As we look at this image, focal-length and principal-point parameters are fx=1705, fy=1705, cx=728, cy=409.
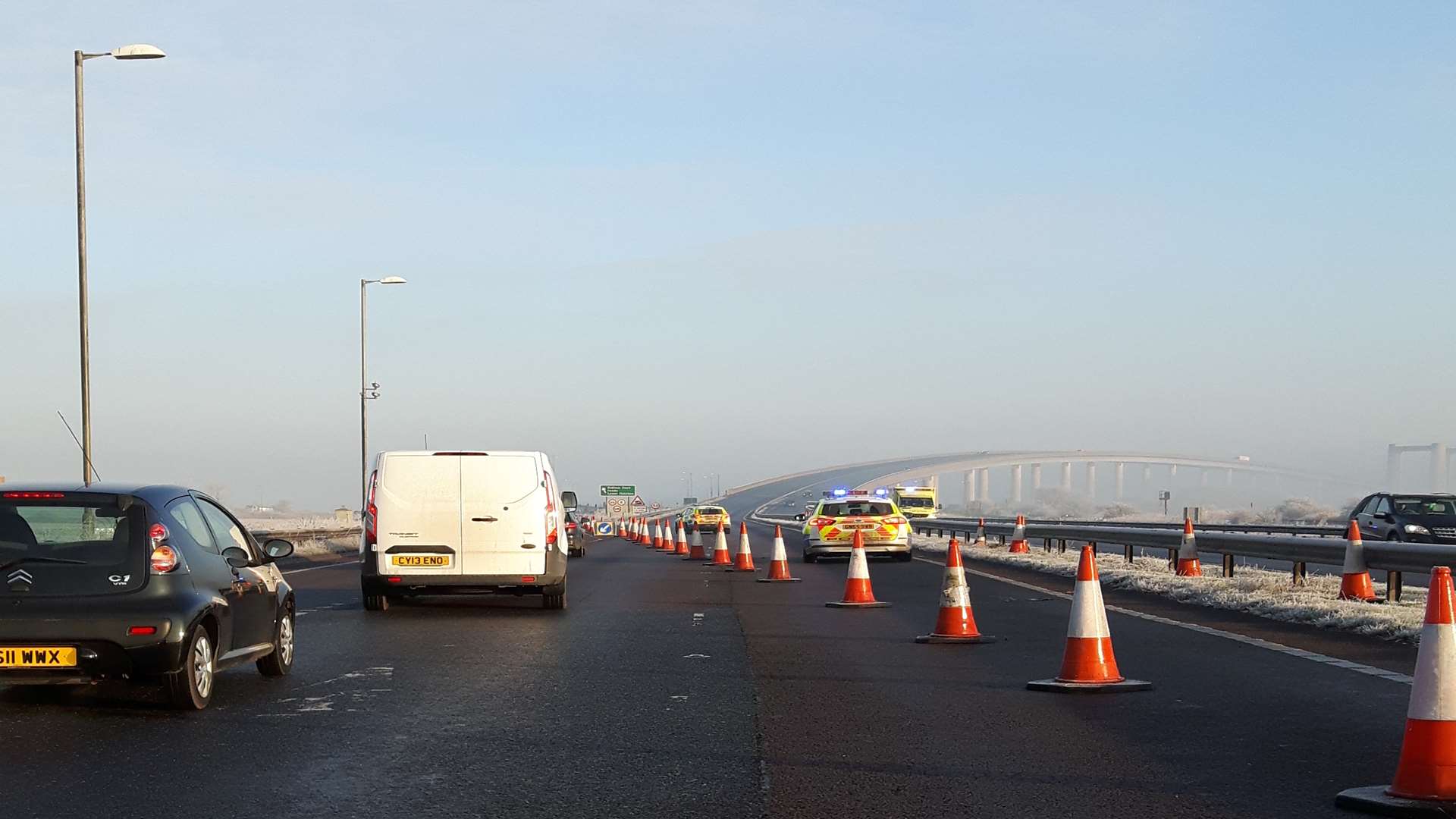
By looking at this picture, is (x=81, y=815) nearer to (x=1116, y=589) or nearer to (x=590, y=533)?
(x=1116, y=589)

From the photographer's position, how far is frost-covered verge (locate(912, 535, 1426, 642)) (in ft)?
51.6

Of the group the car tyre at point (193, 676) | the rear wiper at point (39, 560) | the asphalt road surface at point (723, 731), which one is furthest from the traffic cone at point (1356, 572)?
the rear wiper at point (39, 560)

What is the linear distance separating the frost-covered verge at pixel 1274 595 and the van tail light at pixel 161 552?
1019 centimetres

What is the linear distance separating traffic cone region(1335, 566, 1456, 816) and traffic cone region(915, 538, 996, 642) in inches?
291

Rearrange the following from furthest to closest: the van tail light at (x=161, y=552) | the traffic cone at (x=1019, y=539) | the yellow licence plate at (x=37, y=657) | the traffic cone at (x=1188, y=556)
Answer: the traffic cone at (x=1019, y=539), the traffic cone at (x=1188, y=556), the van tail light at (x=161, y=552), the yellow licence plate at (x=37, y=657)

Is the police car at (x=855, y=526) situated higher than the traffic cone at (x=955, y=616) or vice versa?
the traffic cone at (x=955, y=616)

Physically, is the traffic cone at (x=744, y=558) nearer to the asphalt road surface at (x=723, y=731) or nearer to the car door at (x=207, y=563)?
the asphalt road surface at (x=723, y=731)

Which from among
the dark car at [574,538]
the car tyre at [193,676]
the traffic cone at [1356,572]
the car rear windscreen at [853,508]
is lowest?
the dark car at [574,538]

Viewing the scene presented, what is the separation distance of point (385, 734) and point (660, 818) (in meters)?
2.84

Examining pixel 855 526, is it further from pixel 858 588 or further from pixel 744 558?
pixel 858 588

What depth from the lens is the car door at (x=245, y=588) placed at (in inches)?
430

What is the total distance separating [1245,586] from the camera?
2112 centimetres

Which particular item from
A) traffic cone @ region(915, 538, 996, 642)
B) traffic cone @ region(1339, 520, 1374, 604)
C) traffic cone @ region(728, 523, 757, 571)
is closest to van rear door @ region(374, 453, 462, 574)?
traffic cone @ region(915, 538, 996, 642)

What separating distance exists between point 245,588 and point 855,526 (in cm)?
2334
